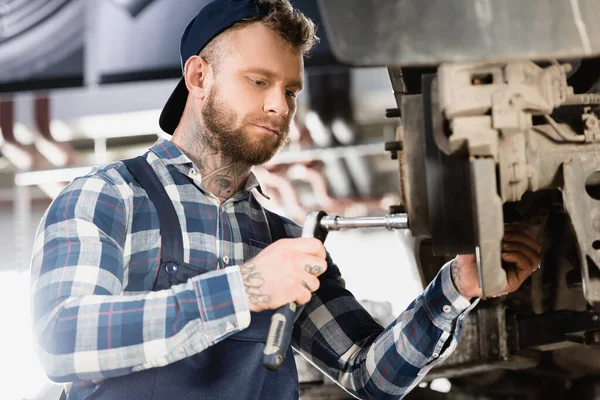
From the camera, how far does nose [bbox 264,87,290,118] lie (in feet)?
3.99

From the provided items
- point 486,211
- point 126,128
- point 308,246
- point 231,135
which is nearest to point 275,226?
point 231,135

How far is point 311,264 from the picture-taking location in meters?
0.94

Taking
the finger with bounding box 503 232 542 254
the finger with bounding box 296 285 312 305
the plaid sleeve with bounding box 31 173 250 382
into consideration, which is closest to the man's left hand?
the finger with bounding box 503 232 542 254

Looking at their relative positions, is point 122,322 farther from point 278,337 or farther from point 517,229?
point 517,229

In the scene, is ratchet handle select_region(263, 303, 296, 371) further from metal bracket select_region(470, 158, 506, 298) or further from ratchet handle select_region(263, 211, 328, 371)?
metal bracket select_region(470, 158, 506, 298)

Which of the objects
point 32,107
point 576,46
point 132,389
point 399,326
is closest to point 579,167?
point 576,46

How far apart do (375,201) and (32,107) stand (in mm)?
2884

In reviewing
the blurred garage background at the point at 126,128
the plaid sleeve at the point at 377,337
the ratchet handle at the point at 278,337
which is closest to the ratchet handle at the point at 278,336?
the ratchet handle at the point at 278,337

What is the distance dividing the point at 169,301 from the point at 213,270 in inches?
7.8

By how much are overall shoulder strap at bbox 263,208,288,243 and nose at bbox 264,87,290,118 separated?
0.27 m

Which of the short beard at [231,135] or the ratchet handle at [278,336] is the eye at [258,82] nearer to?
the short beard at [231,135]

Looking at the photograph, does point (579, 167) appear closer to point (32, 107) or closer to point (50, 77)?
point (50, 77)

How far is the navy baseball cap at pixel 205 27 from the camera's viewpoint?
127cm

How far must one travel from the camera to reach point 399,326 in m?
1.20
